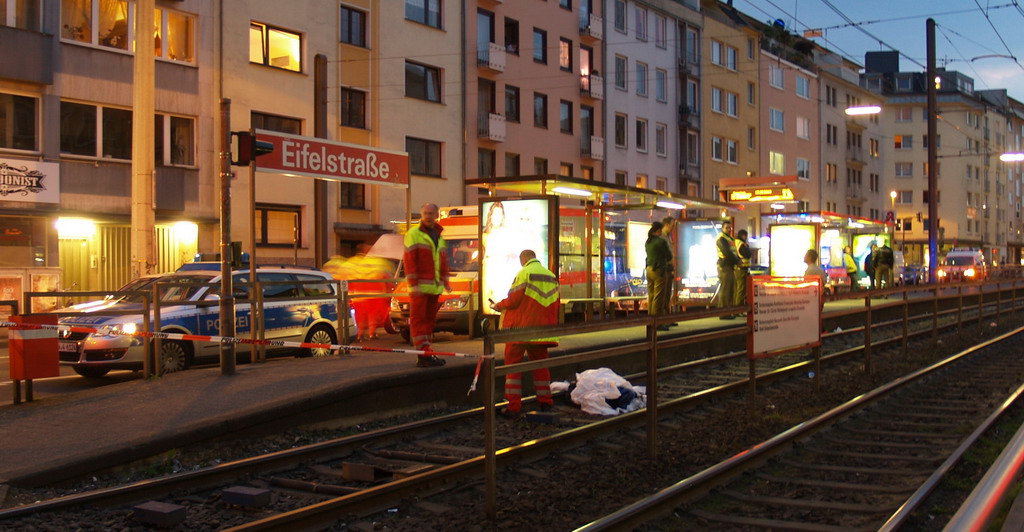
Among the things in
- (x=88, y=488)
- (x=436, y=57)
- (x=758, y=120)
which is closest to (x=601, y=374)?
(x=88, y=488)

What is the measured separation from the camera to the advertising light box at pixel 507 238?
54.5 feet

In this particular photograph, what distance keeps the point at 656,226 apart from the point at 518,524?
10891 millimetres

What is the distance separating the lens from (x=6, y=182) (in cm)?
2417

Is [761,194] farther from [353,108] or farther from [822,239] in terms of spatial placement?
[353,108]

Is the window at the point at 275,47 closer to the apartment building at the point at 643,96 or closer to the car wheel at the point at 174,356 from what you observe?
the car wheel at the point at 174,356

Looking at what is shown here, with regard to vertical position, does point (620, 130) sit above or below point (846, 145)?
below

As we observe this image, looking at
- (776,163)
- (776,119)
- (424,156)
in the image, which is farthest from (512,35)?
(776,119)

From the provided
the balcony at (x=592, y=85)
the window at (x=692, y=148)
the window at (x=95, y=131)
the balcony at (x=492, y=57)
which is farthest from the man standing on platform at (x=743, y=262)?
the window at (x=692, y=148)

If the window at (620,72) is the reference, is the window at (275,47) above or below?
below

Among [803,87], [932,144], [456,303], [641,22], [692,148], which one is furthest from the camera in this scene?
[803,87]

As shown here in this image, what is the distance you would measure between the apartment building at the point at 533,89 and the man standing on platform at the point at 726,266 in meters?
16.7

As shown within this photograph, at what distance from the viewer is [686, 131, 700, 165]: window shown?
53719mm

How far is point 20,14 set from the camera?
973 inches

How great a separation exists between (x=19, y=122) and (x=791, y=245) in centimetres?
2213
